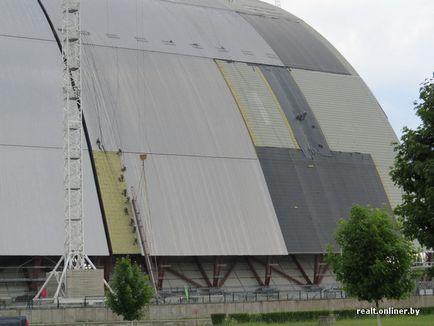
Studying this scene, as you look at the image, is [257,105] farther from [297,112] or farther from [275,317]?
[275,317]

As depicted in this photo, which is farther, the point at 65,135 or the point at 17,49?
the point at 17,49

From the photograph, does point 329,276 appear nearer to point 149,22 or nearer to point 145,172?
point 145,172

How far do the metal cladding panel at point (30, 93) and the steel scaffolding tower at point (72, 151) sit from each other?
7.36ft

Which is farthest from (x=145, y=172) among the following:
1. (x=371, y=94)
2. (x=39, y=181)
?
(x=371, y=94)

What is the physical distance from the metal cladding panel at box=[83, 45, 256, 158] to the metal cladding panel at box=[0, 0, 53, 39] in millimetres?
4161

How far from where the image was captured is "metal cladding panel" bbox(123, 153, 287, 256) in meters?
76.7

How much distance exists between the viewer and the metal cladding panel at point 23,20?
78062 mm

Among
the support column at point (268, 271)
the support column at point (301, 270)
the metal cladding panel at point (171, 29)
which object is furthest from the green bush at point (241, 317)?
the metal cladding panel at point (171, 29)

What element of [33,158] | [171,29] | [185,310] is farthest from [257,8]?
[185,310]

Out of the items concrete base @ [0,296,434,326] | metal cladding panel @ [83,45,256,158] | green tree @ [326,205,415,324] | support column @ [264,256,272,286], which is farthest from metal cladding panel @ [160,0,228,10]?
green tree @ [326,205,415,324]

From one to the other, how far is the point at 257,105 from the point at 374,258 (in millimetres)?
47597

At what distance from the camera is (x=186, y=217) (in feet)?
256

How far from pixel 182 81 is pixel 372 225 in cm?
4411

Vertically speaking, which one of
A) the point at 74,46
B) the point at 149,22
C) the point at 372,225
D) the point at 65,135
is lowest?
the point at 372,225
